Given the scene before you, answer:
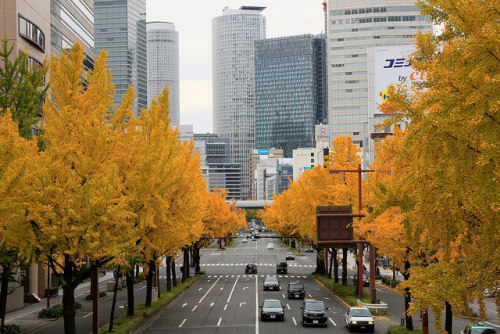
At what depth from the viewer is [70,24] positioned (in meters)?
67.4

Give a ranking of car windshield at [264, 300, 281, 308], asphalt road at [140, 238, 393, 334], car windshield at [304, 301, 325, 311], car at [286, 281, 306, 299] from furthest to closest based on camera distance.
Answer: car at [286, 281, 306, 299], car windshield at [264, 300, 281, 308], car windshield at [304, 301, 325, 311], asphalt road at [140, 238, 393, 334]

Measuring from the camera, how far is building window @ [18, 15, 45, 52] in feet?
143

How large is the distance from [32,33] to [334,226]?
2923 centimetres

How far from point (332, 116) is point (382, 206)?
14445 centimetres

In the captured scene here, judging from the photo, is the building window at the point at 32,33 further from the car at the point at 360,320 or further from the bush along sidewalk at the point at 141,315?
the car at the point at 360,320

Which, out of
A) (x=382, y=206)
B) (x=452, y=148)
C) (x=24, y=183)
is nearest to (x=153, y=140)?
(x=24, y=183)

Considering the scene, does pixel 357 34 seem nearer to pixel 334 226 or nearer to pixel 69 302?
pixel 334 226

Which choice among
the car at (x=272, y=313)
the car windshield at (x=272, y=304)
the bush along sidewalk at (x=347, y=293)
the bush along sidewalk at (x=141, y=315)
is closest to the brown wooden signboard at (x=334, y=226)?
the car at (x=272, y=313)

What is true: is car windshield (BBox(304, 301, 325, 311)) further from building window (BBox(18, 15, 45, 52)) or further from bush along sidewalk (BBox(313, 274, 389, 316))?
building window (BBox(18, 15, 45, 52))

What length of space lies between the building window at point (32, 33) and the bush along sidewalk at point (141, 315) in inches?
854

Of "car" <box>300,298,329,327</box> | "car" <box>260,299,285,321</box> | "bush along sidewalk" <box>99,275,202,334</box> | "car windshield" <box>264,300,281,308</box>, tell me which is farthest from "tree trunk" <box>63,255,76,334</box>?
"car windshield" <box>264,300,281,308</box>

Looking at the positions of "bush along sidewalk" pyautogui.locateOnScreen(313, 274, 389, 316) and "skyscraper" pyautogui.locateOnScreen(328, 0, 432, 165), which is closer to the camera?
"bush along sidewalk" pyautogui.locateOnScreen(313, 274, 389, 316)

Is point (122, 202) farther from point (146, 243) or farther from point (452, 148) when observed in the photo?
point (452, 148)

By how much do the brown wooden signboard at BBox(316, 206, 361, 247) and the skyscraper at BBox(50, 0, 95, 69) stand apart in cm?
3834
